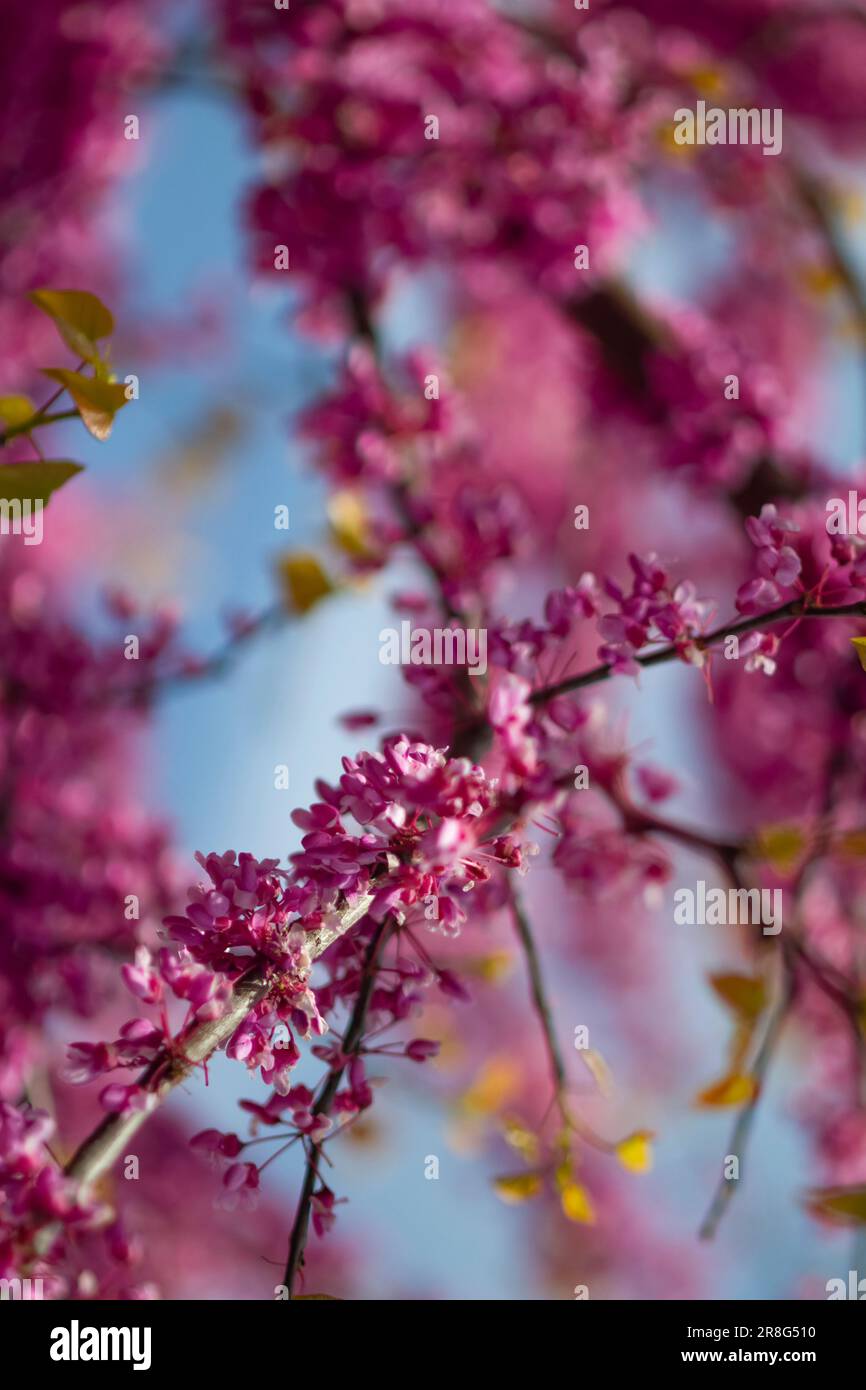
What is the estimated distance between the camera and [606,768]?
4.74ft

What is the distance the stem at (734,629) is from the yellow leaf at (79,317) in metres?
0.57

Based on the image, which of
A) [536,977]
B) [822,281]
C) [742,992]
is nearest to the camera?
[536,977]

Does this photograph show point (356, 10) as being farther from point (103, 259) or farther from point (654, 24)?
point (103, 259)

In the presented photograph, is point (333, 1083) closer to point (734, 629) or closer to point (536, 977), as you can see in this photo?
point (536, 977)

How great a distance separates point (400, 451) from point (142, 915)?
940 mm

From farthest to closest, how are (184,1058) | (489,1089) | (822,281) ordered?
(822,281) → (489,1089) → (184,1058)

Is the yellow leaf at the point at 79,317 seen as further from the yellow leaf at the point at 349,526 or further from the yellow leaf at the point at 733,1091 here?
the yellow leaf at the point at 733,1091

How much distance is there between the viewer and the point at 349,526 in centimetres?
182

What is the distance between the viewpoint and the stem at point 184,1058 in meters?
0.96

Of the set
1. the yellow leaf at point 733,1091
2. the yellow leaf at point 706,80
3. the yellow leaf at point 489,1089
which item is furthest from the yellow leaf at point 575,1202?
the yellow leaf at point 706,80

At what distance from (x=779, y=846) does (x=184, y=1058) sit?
0.96 metres

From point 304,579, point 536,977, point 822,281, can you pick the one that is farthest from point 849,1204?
point 822,281
